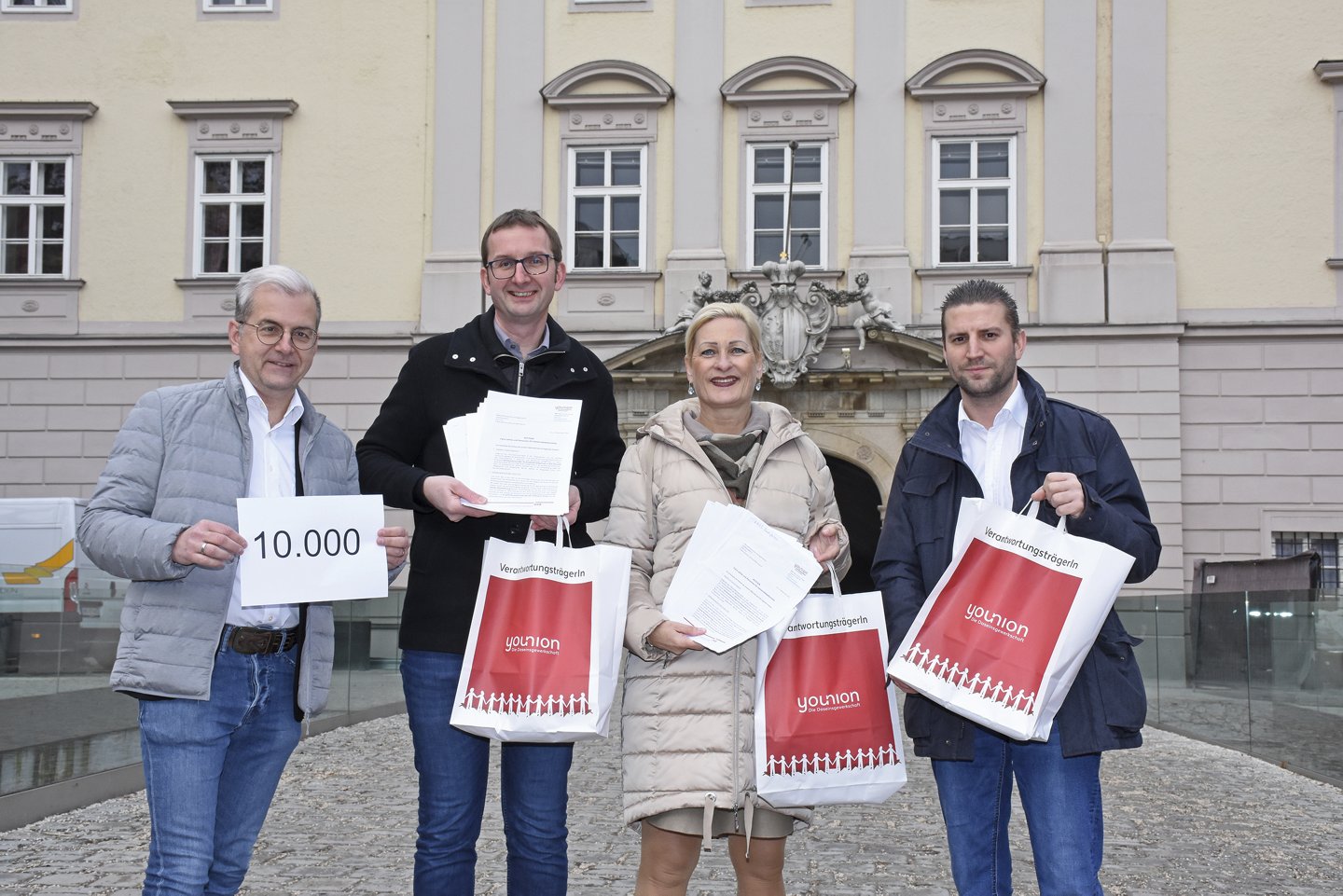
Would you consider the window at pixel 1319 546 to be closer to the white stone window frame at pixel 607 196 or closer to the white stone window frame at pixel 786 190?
the white stone window frame at pixel 786 190

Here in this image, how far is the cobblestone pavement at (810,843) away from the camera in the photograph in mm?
5930

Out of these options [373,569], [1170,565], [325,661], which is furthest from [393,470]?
[1170,565]

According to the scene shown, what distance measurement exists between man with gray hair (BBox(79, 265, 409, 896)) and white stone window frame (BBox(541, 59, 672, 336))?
14775mm

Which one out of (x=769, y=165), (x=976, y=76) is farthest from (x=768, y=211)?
(x=976, y=76)

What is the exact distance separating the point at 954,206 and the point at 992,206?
1.62 ft

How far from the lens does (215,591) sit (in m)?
3.47

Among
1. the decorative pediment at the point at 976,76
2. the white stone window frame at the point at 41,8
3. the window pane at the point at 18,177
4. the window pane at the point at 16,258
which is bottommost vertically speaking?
the window pane at the point at 16,258

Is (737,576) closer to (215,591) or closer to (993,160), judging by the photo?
(215,591)

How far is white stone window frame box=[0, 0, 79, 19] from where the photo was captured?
19562mm

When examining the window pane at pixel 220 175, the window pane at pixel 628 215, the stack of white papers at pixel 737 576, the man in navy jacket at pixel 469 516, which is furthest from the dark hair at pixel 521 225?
the window pane at pixel 220 175

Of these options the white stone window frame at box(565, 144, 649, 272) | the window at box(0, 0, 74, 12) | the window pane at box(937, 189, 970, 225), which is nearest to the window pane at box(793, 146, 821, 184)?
the window pane at box(937, 189, 970, 225)

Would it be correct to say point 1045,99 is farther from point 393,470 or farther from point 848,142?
point 393,470

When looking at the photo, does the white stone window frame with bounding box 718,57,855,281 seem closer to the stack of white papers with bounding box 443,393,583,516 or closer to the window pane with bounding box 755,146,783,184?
the window pane with bounding box 755,146,783,184

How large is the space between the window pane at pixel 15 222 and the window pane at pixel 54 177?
0.42 metres
